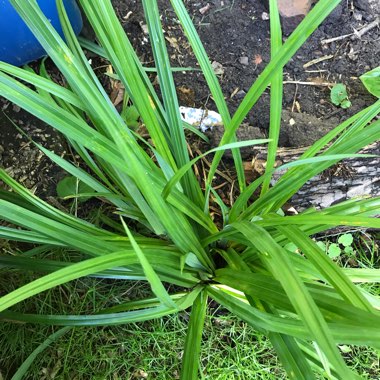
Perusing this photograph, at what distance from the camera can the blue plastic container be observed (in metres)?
1.03

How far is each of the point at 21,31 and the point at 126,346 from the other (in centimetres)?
81

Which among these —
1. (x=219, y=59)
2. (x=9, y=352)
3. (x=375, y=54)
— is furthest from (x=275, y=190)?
(x=9, y=352)

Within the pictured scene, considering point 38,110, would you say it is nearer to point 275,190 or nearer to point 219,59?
point 275,190

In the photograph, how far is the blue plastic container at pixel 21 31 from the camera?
1.03 meters

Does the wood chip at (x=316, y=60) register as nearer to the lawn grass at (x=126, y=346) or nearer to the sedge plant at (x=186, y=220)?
the sedge plant at (x=186, y=220)

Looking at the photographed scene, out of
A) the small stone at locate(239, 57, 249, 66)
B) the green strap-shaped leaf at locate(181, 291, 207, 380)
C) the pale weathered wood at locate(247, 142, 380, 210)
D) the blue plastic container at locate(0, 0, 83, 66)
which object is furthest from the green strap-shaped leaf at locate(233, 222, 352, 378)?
the blue plastic container at locate(0, 0, 83, 66)

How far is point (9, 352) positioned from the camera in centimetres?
112

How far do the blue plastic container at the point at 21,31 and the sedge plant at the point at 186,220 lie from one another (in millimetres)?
222

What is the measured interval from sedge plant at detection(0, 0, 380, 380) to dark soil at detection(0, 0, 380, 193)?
29cm

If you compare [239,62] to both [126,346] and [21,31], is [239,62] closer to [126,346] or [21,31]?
[21,31]

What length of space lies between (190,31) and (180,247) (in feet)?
1.32

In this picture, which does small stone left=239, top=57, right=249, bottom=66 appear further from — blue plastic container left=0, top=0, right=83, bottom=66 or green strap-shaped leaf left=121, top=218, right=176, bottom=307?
green strap-shaped leaf left=121, top=218, right=176, bottom=307

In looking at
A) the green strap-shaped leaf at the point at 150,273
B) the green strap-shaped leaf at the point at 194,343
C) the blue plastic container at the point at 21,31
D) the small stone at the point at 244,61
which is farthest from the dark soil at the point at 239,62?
the green strap-shaped leaf at the point at 150,273

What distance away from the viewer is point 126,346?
1125mm
